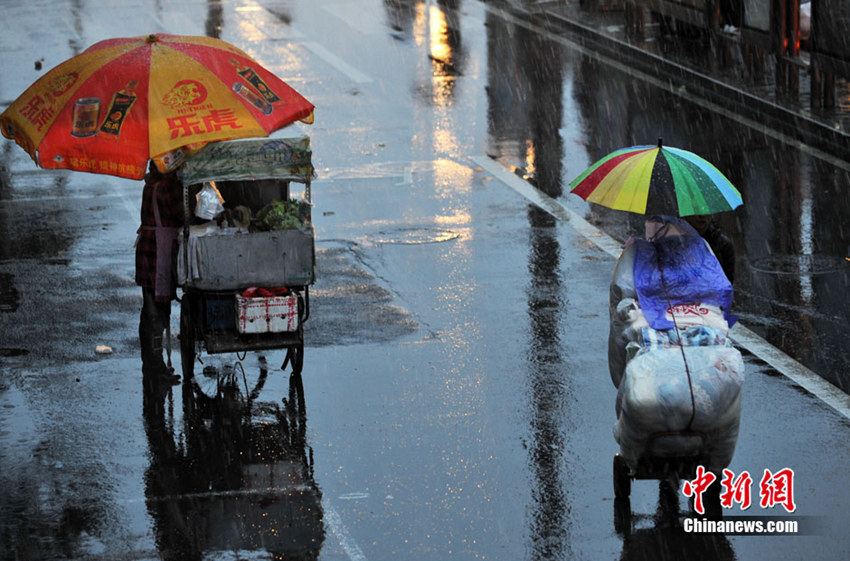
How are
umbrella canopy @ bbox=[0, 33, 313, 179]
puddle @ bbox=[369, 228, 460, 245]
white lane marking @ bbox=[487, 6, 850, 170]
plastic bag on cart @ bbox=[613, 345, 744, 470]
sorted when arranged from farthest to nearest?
white lane marking @ bbox=[487, 6, 850, 170], puddle @ bbox=[369, 228, 460, 245], umbrella canopy @ bbox=[0, 33, 313, 179], plastic bag on cart @ bbox=[613, 345, 744, 470]

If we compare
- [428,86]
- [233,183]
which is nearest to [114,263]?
[233,183]

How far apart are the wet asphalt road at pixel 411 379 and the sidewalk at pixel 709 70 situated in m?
0.79

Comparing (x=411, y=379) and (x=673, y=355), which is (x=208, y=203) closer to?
(x=411, y=379)

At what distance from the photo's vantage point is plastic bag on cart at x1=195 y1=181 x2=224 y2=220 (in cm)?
955

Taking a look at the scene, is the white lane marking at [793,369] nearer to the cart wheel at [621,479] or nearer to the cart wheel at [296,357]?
the cart wheel at [621,479]

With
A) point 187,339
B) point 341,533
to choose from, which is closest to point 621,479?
point 341,533

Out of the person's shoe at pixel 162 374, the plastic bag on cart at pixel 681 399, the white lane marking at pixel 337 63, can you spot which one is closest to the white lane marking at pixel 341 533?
the plastic bag on cart at pixel 681 399

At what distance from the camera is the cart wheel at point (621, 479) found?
773 cm

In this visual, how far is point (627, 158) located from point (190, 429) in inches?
134

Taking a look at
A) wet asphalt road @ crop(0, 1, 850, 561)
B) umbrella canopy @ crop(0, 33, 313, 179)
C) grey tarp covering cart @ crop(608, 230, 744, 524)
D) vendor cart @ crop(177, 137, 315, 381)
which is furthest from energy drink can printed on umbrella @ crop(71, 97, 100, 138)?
grey tarp covering cart @ crop(608, 230, 744, 524)

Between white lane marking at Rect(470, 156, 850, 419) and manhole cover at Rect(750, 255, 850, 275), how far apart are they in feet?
4.46

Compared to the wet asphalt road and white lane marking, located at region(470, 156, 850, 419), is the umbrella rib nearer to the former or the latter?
the wet asphalt road

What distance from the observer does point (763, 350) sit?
1045 centimetres

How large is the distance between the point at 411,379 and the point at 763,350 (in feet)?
8.67
